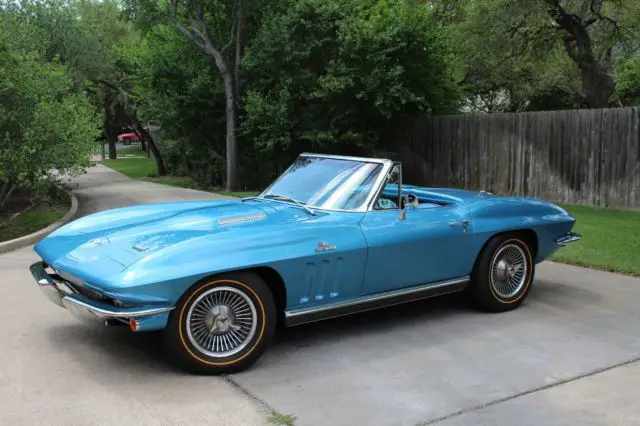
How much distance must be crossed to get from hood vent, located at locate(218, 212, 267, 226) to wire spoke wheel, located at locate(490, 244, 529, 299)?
7.15ft

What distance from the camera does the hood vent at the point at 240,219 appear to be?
471 centimetres

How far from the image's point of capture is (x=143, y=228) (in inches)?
186

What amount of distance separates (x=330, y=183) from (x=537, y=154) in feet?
33.8

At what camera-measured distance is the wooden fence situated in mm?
12734

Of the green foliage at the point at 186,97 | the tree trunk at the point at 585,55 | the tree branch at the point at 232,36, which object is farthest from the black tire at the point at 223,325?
the tree trunk at the point at 585,55

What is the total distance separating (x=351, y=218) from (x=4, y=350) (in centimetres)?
280

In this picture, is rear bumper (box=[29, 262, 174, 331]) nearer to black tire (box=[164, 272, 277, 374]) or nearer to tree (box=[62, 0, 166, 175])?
black tire (box=[164, 272, 277, 374])

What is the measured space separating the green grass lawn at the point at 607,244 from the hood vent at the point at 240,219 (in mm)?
4641

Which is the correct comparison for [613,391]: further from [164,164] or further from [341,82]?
[164,164]

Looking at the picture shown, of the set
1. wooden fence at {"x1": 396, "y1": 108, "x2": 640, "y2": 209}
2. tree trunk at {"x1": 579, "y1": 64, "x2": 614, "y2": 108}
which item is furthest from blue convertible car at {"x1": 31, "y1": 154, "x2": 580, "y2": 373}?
tree trunk at {"x1": 579, "y1": 64, "x2": 614, "y2": 108}

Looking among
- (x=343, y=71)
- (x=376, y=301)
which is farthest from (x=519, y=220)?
(x=343, y=71)

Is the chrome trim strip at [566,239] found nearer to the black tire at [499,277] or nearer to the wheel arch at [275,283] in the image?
the black tire at [499,277]

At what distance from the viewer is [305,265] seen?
442cm

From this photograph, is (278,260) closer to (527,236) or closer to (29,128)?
(527,236)
